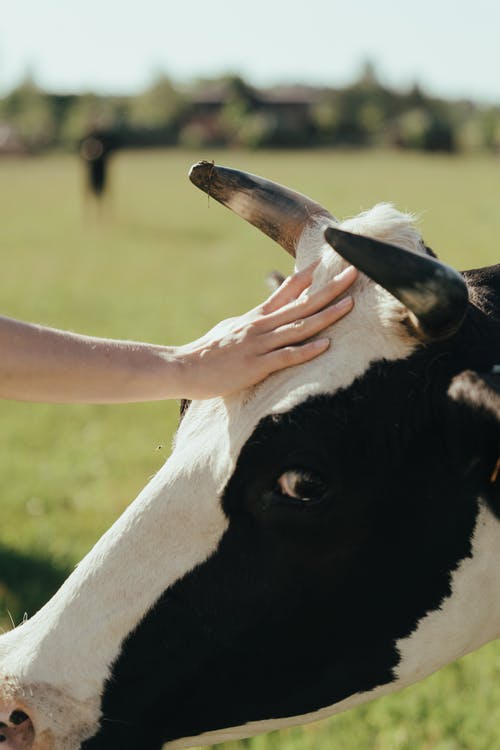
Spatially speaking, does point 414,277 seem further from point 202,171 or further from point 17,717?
point 17,717

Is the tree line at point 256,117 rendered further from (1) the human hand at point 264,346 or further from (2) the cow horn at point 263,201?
(1) the human hand at point 264,346

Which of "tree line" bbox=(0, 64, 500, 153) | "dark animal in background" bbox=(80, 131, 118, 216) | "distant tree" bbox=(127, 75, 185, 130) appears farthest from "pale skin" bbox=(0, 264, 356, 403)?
"distant tree" bbox=(127, 75, 185, 130)

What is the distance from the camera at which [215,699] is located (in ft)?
6.98

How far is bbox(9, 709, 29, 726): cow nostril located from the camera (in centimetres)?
203

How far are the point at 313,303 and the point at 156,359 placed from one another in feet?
1.24

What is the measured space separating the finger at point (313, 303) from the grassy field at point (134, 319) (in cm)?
54

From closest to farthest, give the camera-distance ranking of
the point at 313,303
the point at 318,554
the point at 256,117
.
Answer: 1. the point at 318,554
2. the point at 313,303
3. the point at 256,117

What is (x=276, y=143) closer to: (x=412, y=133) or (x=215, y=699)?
(x=412, y=133)

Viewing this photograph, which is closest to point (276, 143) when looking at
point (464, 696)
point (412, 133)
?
point (412, 133)

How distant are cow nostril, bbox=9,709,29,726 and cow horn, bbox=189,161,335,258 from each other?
4.19 feet

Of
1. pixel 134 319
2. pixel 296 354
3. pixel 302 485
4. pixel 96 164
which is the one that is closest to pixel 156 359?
pixel 296 354

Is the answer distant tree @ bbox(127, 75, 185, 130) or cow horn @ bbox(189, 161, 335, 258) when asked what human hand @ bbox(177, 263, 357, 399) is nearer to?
cow horn @ bbox(189, 161, 335, 258)

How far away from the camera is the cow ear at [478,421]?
1857mm

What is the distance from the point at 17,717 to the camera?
2.03 m
